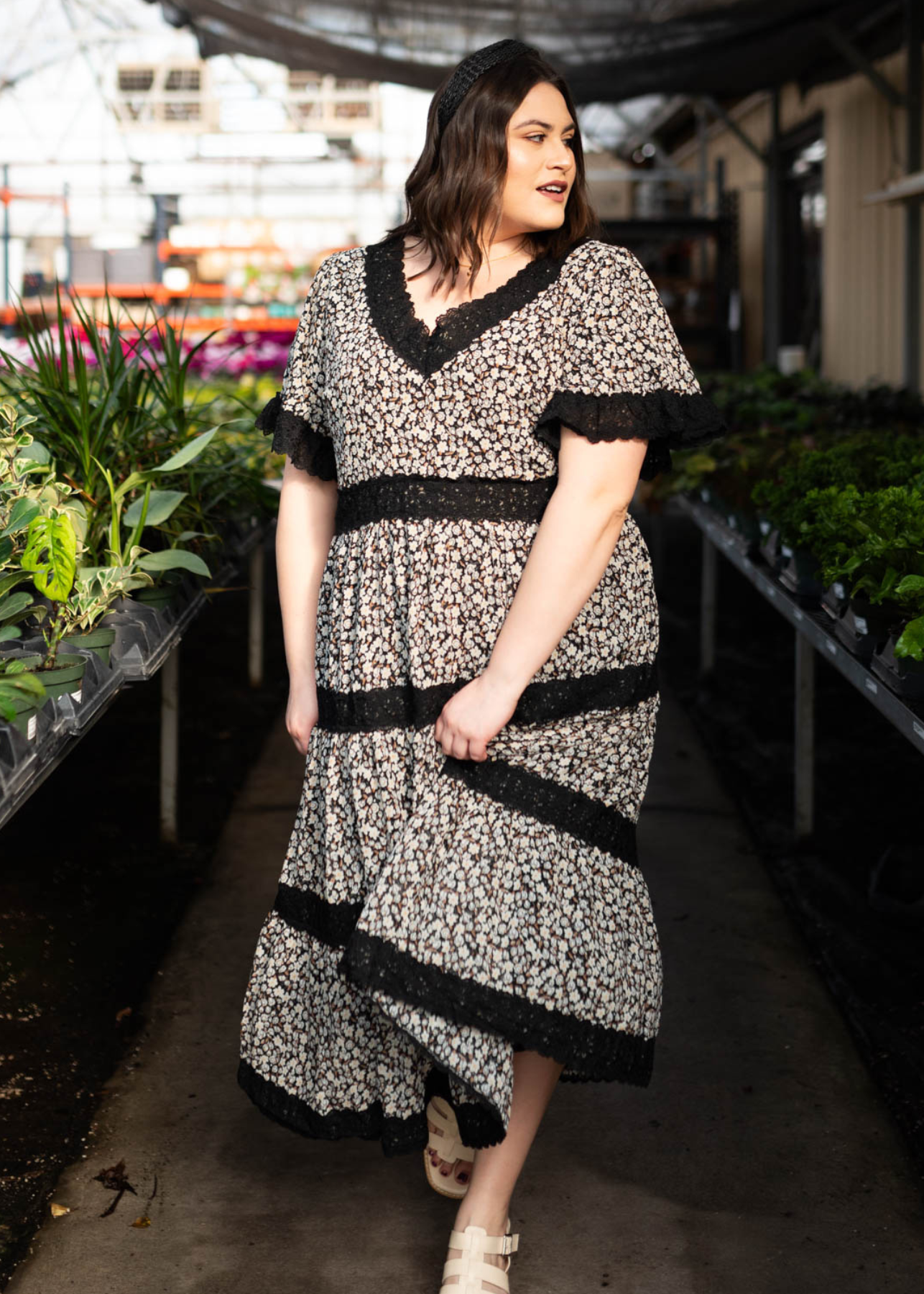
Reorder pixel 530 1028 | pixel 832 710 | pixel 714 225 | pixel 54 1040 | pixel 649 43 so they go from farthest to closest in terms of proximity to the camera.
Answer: pixel 714 225, pixel 649 43, pixel 832 710, pixel 54 1040, pixel 530 1028

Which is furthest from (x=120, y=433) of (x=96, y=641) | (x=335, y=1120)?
(x=335, y=1120)

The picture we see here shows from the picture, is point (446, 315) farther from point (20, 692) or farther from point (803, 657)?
point (803, 657)

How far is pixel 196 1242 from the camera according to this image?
1.73 meters

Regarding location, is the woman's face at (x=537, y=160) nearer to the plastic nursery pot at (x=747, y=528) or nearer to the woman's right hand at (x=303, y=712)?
the woman's right hand at (x=303, y=712)

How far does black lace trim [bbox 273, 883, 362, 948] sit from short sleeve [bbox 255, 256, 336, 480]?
1.71 feet

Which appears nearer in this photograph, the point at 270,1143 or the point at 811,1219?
the point at 811,1219

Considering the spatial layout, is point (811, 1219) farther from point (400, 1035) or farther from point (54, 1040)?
point (54, 1040)

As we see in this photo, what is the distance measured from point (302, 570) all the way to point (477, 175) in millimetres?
522

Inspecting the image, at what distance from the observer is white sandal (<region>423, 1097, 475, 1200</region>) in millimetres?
1765

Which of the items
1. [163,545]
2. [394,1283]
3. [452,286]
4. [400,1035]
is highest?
[452,286]

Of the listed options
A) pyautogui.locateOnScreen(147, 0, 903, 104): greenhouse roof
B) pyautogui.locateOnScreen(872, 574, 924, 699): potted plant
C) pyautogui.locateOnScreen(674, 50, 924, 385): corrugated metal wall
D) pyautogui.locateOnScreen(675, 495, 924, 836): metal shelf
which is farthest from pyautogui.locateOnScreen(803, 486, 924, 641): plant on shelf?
pyautogui.locateOnScreen(674, 50, 924, 385): corrugated metal wall

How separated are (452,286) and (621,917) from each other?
747mm

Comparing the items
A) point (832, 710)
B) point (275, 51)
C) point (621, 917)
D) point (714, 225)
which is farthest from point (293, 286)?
point (621, 917)

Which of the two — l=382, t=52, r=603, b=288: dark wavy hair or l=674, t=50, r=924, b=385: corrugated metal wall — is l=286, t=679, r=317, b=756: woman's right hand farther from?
l=674, t=50, r=924, b=385: corrugated metal wall
